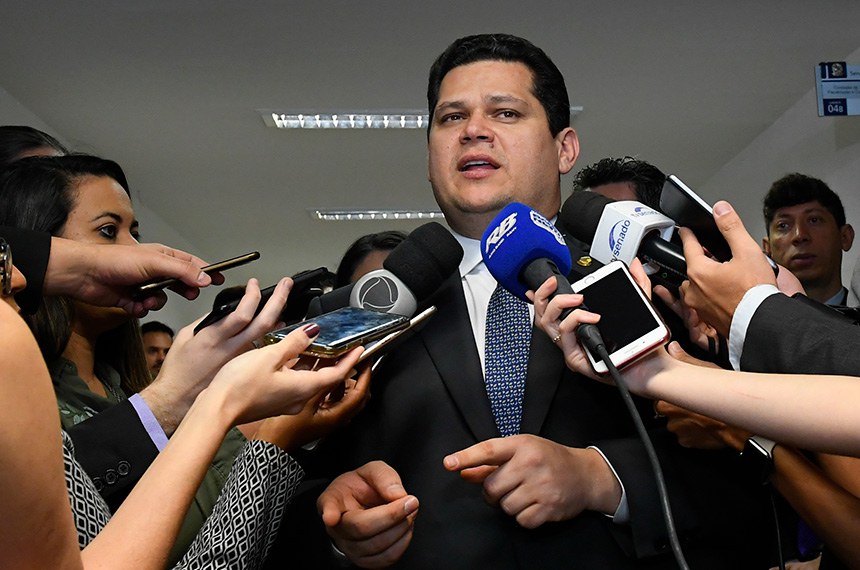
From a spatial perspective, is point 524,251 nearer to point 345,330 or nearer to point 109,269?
point 345,330

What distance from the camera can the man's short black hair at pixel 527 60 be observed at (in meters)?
1.79

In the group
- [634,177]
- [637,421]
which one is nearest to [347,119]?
[634,177]

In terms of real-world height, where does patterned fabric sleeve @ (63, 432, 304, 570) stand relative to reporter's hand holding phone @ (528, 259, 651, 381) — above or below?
below

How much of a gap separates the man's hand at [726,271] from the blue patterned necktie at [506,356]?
1.11ft

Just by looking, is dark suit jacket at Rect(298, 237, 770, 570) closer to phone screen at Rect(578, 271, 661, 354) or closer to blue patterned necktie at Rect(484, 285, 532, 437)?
blue patterned necktie at Rect(484, 285, 532, 437)

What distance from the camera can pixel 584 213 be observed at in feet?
4.47

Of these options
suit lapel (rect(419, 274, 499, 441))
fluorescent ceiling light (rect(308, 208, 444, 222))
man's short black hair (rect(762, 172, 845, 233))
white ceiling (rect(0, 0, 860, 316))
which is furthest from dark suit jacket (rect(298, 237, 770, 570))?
fluorescent ceiling light (rect(308, 208, 444, 222))

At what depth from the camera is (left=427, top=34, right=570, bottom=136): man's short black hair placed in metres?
1.79

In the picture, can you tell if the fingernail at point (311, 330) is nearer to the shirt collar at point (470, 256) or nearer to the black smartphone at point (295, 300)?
the black smartphone at point (295, 300)

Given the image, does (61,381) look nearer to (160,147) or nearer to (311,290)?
(311,290)

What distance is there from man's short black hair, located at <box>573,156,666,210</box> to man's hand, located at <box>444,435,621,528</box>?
1.77 m

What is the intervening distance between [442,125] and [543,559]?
93 centimetres

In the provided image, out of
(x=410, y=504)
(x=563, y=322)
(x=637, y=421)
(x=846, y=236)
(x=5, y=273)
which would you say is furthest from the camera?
(x=846, y=236)

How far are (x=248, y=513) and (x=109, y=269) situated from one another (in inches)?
23.3
